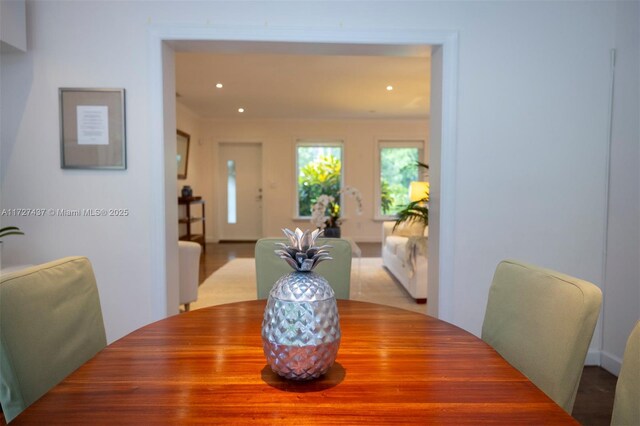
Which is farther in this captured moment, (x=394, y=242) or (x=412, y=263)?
(x=394, y=242)

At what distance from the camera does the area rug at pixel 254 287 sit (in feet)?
12.6

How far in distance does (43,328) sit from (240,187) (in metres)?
7.15

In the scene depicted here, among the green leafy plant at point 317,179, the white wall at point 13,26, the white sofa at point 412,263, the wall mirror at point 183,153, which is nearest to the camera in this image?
the white wall at point 13,26

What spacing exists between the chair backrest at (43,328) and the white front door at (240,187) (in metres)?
6.88

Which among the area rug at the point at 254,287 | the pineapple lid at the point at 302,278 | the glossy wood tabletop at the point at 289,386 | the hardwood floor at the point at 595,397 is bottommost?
the hardwood floor at the point at 595,397

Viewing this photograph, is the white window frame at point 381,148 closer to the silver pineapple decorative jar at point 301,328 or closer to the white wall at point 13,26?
the white wall at point 13,26

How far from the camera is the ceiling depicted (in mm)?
2521

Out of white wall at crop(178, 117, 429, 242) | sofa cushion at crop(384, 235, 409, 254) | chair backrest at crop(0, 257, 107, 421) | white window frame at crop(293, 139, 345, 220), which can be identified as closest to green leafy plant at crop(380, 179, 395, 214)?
white wall at crop(178, 117, 429, 242)

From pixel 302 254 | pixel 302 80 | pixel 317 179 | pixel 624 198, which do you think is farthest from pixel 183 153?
pixel 302 254

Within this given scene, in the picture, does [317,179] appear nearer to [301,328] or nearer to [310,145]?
[310,145]

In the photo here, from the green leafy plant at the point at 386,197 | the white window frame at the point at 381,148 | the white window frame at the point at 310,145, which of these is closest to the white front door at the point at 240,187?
the white window frame at the point at 310,145

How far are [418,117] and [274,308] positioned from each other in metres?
7.34

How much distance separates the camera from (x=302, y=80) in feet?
16.5

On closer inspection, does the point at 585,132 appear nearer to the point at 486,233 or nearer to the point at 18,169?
the point at 486,233
